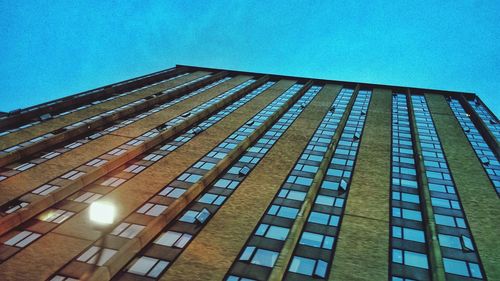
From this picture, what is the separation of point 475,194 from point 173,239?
21242 mm

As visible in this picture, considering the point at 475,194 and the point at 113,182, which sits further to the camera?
the point at 113,182

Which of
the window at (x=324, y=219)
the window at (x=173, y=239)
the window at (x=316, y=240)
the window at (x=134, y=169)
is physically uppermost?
the window at (x=324, y=219)

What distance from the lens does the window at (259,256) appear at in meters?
20.0

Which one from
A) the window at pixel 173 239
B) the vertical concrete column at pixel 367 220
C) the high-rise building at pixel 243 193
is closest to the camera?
the vertical concrete column at pixel 367 220

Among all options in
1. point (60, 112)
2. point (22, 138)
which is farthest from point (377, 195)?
point (60, 112)

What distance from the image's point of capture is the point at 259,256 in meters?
20.5

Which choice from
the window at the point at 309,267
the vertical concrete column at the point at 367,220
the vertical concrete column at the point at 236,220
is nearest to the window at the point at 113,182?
the vertical concrete column at the point at 236,220

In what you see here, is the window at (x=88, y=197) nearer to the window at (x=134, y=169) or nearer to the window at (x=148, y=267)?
the window at (x=134, y=169)

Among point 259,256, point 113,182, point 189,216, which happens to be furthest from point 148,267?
point 113,182

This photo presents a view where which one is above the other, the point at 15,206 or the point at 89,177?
the point at 89,177

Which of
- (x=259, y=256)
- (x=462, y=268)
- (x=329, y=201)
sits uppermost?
(x=329, y=201)

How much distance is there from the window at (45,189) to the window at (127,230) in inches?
272

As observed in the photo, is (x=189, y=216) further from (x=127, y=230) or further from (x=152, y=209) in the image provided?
(x=127, y=230)

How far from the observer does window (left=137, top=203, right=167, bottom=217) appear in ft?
80.2
